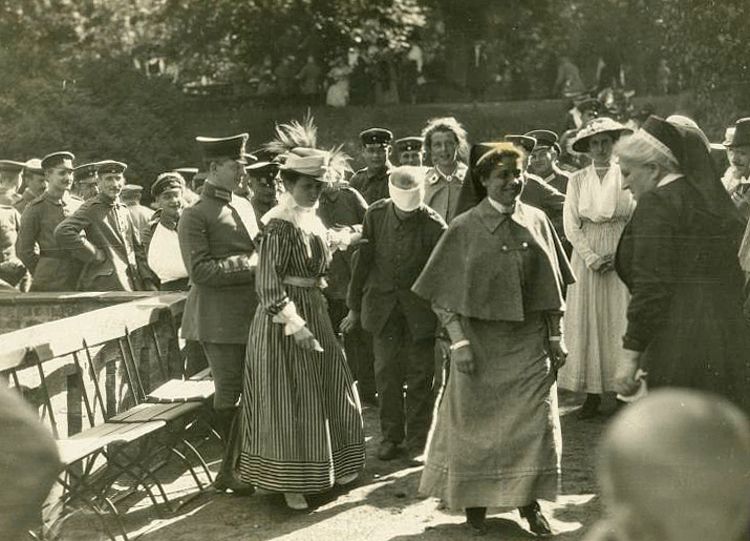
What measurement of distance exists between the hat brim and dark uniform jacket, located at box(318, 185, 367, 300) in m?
1.70

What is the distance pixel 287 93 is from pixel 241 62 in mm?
1496

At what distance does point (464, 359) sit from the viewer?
6.28 metres

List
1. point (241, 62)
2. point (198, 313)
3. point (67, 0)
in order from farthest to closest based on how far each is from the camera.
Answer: point (241, 62) → point (67, 0) → point (198, 313)

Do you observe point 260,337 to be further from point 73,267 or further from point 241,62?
point 241,62

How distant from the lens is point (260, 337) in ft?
23.2

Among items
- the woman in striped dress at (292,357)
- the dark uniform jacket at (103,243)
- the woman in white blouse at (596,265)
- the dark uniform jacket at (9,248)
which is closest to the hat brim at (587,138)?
the woman in white blouse at (596,265)

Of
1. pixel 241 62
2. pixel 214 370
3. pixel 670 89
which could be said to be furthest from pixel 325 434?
pixel 670 89

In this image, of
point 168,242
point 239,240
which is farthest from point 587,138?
point 168,242

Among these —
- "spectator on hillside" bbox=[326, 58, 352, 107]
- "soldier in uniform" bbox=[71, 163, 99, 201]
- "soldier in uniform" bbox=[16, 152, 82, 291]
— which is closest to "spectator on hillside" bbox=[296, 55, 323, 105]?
"spectator on hillside" bbox=[326, 58, 352, 107]

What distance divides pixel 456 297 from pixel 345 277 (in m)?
3.56

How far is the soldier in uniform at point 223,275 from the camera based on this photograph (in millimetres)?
7348

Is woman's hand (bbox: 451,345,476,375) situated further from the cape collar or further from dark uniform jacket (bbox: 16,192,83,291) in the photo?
dark uniform jacket (bbox: 16,192,83,291)

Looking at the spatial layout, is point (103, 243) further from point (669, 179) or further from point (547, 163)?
point (669, 179)

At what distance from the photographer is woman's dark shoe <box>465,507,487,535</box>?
21.1ft
